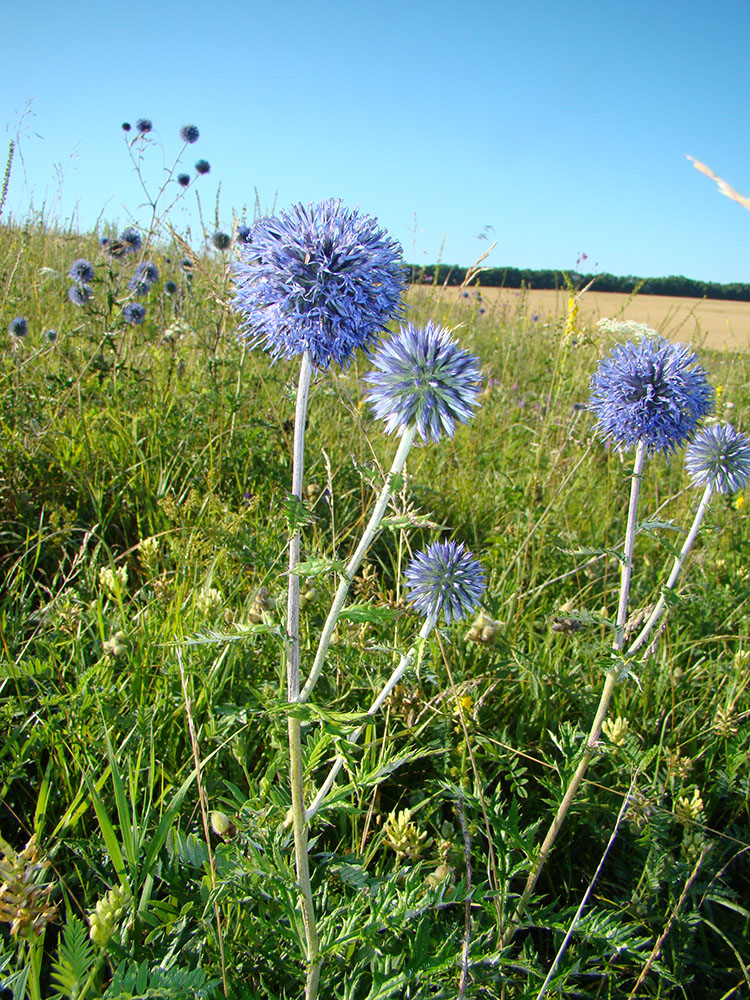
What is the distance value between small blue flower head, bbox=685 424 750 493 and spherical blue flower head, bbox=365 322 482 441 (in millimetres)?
1126

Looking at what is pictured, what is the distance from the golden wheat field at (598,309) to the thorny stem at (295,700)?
2265mm

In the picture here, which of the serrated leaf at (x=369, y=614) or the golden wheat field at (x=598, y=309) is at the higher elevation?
the golden wheat field at (x=598, y=309)

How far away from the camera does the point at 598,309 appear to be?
8.35 metres

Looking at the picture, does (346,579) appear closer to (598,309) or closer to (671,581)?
(671,581)

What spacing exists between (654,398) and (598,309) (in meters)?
7.09

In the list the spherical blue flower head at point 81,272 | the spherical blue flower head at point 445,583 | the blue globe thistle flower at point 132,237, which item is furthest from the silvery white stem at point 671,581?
the blue globe thistle flower at point 132,237

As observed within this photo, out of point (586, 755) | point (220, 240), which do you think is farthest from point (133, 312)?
point (586, 755)

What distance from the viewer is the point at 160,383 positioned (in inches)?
169

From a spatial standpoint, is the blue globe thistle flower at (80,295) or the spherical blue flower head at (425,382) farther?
the blue globe thistle flower at (80,295)

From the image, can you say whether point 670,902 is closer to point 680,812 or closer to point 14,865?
point 680,812

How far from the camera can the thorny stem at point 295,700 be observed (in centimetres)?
121

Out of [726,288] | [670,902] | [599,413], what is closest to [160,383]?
[599,413]

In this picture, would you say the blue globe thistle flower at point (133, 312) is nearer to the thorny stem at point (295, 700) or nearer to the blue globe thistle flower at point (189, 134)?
the blue globe thistle flower at point (189, 134)

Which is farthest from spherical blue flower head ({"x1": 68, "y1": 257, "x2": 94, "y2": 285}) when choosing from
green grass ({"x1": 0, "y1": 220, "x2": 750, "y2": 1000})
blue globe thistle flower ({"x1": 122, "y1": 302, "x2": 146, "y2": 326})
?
green grass ({"x1": 0, "y1": 220, "x2": 750, "y2": 1000})
